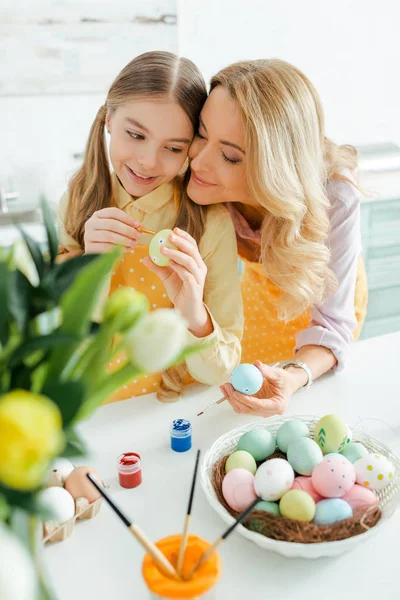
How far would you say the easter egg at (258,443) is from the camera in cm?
101

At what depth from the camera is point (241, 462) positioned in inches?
38.1

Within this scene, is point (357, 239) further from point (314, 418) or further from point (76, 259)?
point (76, 259)

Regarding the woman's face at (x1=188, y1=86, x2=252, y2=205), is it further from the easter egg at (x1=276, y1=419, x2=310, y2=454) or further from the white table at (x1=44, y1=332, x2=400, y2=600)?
the easter egg at (x1=276, y1=419, x2=310, y2=454)

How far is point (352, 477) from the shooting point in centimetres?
92

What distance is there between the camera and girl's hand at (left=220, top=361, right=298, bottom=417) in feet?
3.95

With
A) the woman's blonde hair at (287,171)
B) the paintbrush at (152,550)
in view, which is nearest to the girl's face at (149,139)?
the woman's blonde hair at (287,171)

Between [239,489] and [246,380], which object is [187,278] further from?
[239,489]

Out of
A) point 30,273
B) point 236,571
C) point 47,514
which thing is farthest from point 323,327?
point 47,514

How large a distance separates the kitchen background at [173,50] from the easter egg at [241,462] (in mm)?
1639

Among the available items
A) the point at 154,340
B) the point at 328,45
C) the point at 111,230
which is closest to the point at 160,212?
the point at 111,230

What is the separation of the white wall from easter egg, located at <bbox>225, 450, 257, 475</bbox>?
98.8 inches

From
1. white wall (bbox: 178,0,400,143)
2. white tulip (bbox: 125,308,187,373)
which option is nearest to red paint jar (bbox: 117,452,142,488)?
white tulip (bbox: 125,308,187,373)

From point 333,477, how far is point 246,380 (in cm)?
32

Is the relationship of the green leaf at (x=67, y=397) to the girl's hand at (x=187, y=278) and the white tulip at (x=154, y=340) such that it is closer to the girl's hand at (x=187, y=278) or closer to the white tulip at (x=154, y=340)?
the white tulip at (x=154, y=340)
